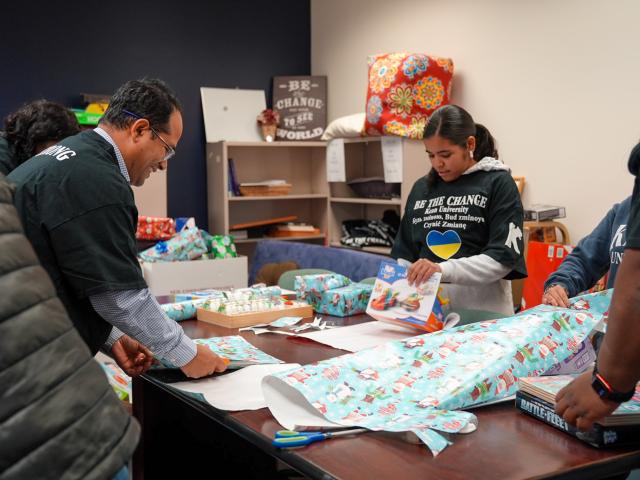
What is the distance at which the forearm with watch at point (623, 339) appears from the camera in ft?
3.80

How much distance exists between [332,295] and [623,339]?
1376mm

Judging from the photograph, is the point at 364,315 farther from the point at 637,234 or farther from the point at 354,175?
the point at 354,175

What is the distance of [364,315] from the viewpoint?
8.21 ft

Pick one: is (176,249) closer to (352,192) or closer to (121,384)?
(352,192)

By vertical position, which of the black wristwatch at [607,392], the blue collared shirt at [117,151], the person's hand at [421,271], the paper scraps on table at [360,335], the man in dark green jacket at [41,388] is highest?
the blue collared shirt at [117,151]

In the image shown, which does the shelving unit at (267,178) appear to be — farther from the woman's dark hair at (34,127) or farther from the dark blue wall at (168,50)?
the woman's dark hair at (34,127)

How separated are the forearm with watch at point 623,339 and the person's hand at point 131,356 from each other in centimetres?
115

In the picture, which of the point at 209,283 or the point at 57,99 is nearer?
the point at 209,283

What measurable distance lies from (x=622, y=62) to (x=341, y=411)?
122 inches

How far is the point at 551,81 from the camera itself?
4.18m

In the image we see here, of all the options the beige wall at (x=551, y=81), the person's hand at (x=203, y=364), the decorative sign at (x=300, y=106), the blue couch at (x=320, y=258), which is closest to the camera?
the person's hand at (x=203, y=364)

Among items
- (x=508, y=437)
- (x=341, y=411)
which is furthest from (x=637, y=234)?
(x=341, y=411)

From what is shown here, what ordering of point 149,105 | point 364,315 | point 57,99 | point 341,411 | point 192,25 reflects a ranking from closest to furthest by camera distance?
point 341,411 → point 149,105 → point 364,315 → point 57,99 → point 192,25

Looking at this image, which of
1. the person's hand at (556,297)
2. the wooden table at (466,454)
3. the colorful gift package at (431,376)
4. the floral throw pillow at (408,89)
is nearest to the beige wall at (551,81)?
the floral throw pillow at (408,89)
